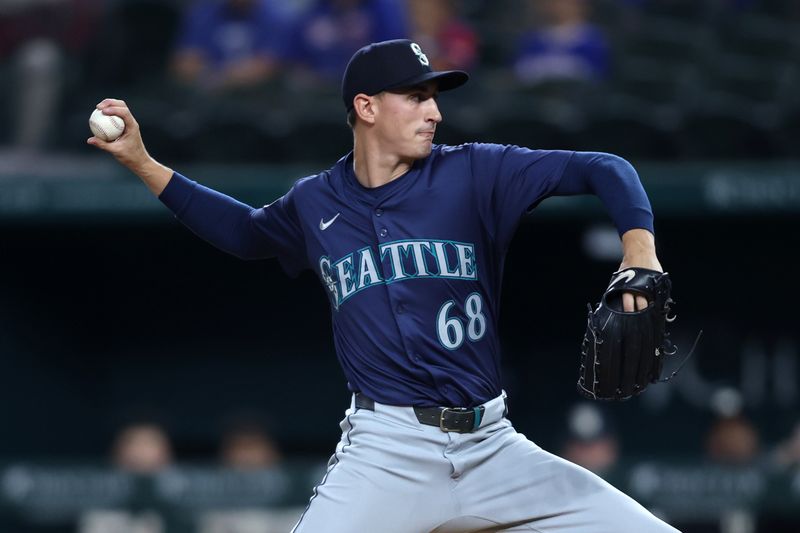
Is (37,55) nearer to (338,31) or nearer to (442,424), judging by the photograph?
(338,31)

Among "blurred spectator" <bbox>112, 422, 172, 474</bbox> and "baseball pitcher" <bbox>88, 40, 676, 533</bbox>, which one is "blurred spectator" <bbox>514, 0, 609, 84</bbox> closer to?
"blurred spectator" <bbox>112, 422, 172, 474</bbox>

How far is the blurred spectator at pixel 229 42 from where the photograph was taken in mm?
8078

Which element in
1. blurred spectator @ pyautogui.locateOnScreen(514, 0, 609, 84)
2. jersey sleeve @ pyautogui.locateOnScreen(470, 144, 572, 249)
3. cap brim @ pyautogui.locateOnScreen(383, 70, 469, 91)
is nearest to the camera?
jersey sleeve @ pyautogui.locateOnScreen(470, 144, 572, 249)

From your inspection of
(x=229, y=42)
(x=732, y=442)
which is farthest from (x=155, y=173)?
(x=229, y=42)

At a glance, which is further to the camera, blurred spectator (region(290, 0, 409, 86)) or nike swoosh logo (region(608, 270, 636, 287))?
blurred spectator (region(290, 0, 409, 86))

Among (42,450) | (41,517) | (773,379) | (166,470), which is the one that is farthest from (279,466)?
(773,379)

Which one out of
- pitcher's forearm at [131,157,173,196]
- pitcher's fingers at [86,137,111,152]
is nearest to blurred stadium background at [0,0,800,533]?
pitcher's forearm at [131,157,173,196]

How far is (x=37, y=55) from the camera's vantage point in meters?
8.05

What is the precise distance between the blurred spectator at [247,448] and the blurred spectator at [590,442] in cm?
145

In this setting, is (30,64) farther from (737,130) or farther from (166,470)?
(737,130)

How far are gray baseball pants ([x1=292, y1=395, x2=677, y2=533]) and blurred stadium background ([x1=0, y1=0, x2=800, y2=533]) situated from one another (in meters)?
3.31

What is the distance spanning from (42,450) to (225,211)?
14.1 feet

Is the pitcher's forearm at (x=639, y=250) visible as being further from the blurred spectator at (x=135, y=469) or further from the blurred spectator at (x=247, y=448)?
the blurred spectator at (x=135, y=469)

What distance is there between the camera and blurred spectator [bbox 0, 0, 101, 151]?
7.96 m
